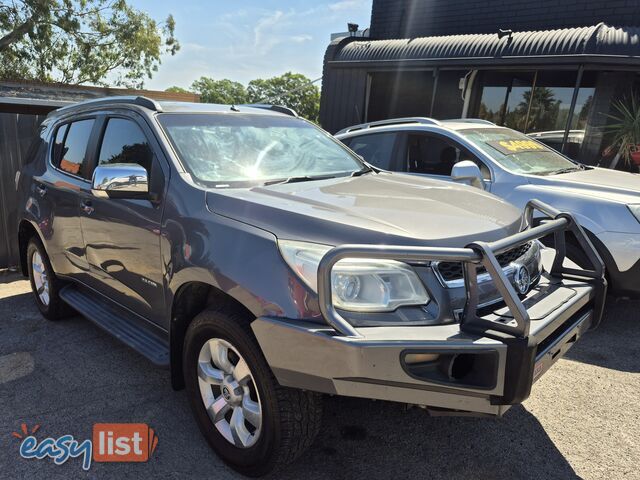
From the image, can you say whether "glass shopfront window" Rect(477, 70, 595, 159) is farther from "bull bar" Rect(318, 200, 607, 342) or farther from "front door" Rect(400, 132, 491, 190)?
"bull bar" Rect(318, 200, 607, 342)

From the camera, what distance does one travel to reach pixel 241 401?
92.0 inches

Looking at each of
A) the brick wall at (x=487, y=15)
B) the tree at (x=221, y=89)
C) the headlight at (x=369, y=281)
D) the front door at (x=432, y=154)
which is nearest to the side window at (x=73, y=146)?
the headlight at (x=369, y=281)

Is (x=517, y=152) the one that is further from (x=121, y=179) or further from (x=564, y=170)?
(x=121, y=179)

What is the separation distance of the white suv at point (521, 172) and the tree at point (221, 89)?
7385 cm

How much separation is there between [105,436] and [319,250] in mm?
1731

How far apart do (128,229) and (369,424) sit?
1.86m

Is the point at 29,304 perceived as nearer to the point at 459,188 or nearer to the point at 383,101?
the point at 459,188

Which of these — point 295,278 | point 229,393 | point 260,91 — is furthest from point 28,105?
point 260,91

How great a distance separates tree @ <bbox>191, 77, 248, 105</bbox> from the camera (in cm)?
7782

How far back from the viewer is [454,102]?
37.1ft

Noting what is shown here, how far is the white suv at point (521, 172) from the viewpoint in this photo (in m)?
3.84

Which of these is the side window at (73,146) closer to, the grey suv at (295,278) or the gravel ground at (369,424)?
the grey suv at (295,278)

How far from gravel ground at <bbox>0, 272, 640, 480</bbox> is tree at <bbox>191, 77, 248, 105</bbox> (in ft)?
249

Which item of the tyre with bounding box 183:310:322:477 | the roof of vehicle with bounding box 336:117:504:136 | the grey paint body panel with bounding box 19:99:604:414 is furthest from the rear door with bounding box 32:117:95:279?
the roof of vehicle with bounding box 336:117:504:136
